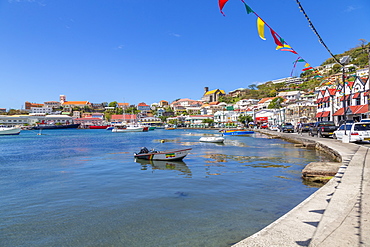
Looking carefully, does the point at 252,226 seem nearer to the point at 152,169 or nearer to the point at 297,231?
the point at 297,231

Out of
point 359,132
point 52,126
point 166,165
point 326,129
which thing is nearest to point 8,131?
point 52,126

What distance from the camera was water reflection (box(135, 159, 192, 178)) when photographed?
18.0m

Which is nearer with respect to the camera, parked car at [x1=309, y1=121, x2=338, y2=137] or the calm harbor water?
the calm harbor water

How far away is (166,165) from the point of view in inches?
802

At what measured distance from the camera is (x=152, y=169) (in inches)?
732

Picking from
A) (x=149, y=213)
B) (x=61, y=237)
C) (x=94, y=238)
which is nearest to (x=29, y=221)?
(x=61, y=237)

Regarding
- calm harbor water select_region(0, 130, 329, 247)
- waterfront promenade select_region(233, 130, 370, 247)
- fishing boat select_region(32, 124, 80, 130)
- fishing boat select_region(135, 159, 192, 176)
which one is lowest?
fishing boat select_region(32, 124, 80, 130)

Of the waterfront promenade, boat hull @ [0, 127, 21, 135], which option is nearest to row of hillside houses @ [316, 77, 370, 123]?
the waterfront promenade

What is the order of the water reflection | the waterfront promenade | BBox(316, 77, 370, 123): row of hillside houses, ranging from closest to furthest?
1. the waterfront promenade
2. the water reflection
3. BBox(316, 77, 370, 123): row of hillside houses

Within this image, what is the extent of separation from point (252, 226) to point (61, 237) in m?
5.23

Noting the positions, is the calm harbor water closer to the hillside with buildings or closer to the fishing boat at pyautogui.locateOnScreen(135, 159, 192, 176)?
the fishing boat at pyautogui.locateOnScreen(135, 159, 192, 176)

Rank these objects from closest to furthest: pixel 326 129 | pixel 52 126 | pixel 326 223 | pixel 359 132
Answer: pixel 326 223 < pixel 359 132 < pixel 326 129 < pixel 52 126

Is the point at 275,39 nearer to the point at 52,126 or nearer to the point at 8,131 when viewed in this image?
the point at 8,131

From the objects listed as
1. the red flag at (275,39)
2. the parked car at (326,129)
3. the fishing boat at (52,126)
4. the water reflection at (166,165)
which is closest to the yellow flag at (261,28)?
the red flag at (275,39)
